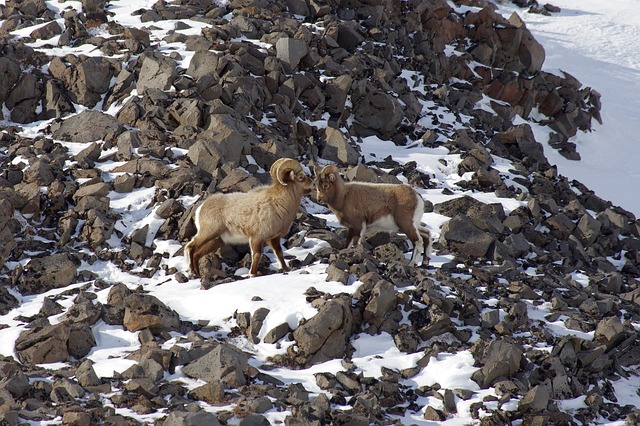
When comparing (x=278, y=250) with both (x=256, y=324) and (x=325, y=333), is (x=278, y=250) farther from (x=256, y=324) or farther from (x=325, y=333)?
(x=325, y=333)

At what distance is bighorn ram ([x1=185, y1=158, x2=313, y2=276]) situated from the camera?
1359cm

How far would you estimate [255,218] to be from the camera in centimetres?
1362

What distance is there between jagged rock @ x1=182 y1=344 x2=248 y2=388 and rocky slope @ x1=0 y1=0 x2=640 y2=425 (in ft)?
0.09

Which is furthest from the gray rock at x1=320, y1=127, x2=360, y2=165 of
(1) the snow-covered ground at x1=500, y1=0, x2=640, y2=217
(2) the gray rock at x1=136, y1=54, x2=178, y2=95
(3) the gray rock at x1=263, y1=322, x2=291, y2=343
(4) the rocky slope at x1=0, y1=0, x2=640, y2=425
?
(1) the snow-covered ground at x1=500, y1=0, x2=640, y2=217

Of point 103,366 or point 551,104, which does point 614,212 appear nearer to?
point 551,104

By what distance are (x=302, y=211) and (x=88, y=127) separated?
627 cm

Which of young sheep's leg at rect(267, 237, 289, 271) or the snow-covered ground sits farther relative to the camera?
the snow-covered ground

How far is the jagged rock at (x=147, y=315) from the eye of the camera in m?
11.4

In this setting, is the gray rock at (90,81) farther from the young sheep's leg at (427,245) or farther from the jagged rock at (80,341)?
the jagged rock at (80,341)

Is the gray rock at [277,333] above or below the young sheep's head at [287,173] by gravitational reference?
below

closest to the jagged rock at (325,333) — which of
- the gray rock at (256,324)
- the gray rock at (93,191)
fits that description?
the gray rock at (256,324)

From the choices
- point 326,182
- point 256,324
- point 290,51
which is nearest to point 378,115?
point 290,51

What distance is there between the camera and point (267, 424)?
29.2 ft

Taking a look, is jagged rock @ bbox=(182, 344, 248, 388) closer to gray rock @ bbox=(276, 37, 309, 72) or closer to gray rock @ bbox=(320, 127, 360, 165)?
gray rock @ bbox=(320, 127, 360, 165)
